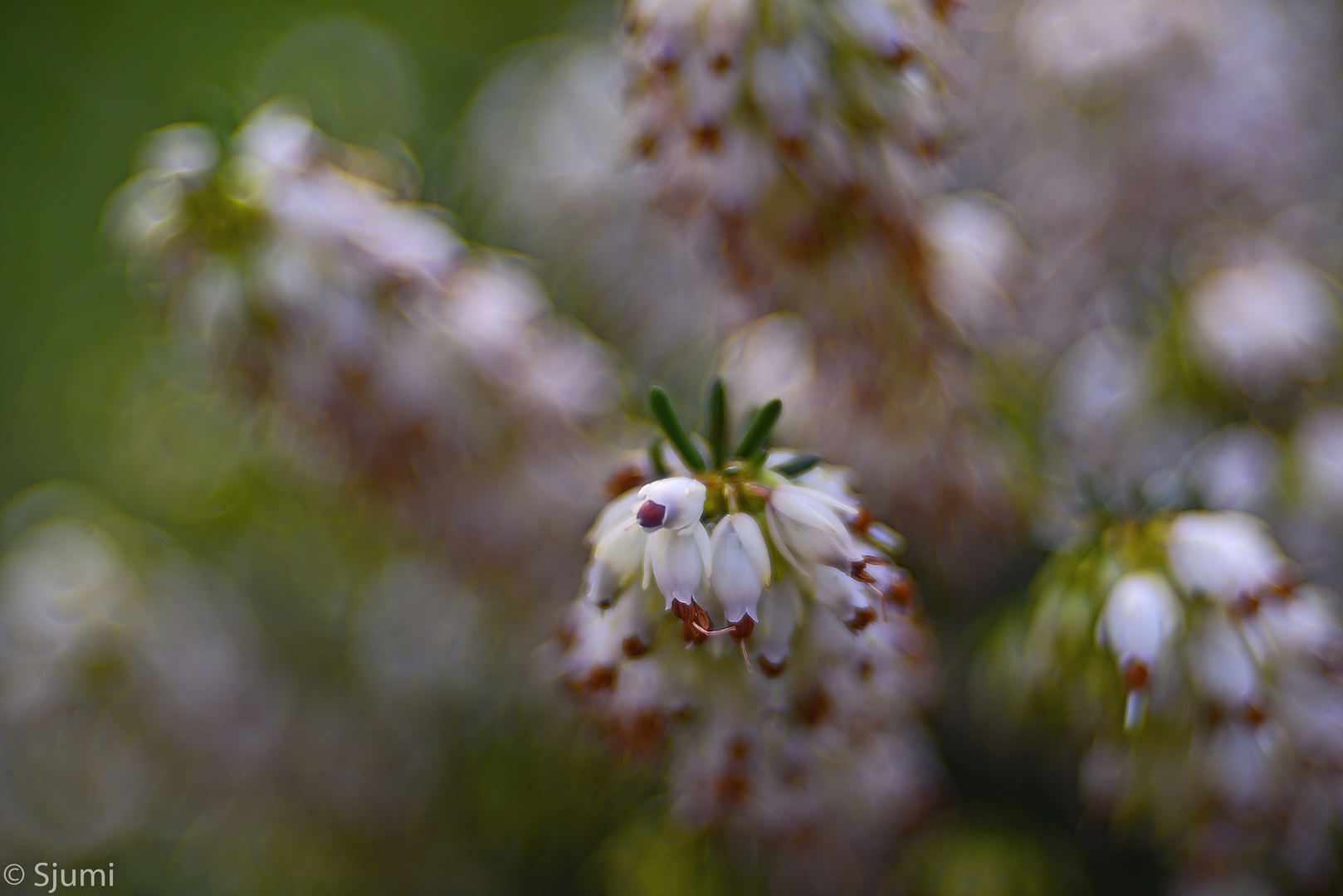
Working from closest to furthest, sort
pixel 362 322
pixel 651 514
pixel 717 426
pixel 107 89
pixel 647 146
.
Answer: pixel 651 514
pixel 717 426
pixel 647 146
pixel 362 322
pixel 107 89

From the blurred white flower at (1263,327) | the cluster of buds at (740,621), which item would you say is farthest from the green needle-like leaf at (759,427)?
the blurred white flower at (1263,327)

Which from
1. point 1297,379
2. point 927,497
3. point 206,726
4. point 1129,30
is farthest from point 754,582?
point 206,726

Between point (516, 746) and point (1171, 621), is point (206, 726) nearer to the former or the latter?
point (516, 746)

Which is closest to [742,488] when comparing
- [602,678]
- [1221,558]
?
[602,678]

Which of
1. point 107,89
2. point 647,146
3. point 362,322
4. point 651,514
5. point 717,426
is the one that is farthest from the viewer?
point 107,89

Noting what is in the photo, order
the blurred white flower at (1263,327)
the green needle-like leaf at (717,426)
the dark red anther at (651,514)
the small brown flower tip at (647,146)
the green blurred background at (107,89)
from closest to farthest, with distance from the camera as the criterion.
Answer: the dark red anther at (651,514), the green needle-like leaf at (717,426), the small brown flower tip at (647,146), the blurred white flower at (1263,327), the green blurred background at (107,89)

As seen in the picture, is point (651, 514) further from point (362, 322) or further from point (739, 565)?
point (362, 322)

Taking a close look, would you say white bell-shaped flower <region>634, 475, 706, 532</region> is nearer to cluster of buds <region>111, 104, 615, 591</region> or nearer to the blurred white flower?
cluster of buds <region>111, 104, 615, 591</region>

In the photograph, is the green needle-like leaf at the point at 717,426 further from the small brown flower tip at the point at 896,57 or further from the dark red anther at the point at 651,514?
the small brown flower tip at the point at 896,57

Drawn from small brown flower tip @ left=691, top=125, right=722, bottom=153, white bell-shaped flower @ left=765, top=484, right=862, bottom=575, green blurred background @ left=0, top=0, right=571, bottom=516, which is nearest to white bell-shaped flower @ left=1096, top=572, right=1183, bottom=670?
white bell-shaped flower @ left=765, top=484, right=862, bottom=575
